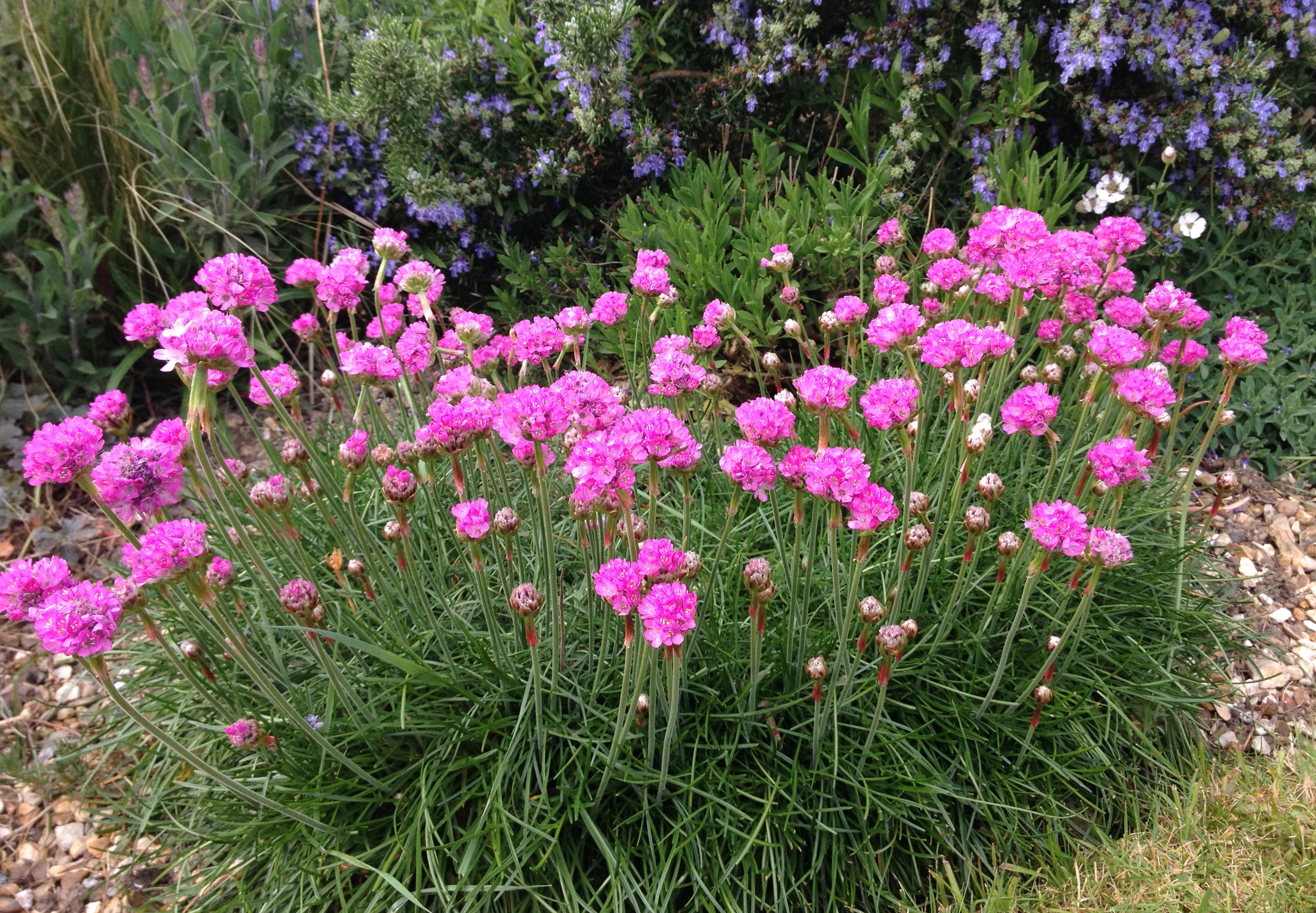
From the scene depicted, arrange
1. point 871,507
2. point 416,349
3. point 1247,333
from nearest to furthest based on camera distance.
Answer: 1. point 871,507
2. point 1247,333
3. point 416,349

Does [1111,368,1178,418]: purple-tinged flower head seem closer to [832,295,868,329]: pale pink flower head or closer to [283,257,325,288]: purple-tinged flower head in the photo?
[832,295,868,329]: pale pink flower head

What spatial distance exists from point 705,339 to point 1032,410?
3.27ft

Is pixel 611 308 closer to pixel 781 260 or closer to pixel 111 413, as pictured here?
pixel 781 260

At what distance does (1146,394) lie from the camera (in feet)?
6.82

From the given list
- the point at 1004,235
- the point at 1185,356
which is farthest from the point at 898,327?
the point at 1185,356

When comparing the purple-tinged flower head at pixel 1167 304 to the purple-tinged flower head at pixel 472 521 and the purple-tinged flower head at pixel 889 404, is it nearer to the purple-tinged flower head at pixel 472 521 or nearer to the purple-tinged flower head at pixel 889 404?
the purple-tinged flower head at pixel 889 404

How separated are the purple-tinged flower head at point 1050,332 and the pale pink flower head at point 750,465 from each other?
1.35 meters

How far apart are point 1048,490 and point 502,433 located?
1.76 meters

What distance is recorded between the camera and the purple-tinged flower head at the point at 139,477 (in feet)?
6.11

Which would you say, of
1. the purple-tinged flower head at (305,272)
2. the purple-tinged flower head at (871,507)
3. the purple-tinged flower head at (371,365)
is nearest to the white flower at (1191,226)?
the purple-tinged flower head at (871,507)

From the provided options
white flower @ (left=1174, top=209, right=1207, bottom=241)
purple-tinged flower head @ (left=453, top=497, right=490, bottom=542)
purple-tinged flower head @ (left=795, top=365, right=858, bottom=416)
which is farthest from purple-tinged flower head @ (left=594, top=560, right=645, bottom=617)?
white flower @ (left=1174, top=209, right=1207, bottom=241)

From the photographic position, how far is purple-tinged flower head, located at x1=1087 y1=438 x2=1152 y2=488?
198 centimetres

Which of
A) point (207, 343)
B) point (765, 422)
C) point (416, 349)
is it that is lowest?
point (416, 349)

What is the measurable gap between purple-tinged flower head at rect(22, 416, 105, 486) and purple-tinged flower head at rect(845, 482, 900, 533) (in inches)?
60.0
